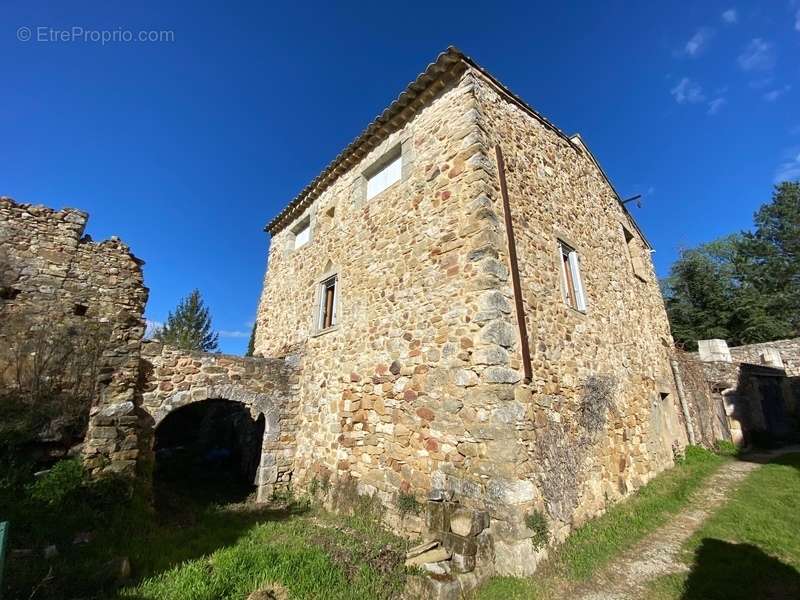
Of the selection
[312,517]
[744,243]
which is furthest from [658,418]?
[744,243]

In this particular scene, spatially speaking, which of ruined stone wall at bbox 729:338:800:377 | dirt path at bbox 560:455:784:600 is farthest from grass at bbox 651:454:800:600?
ruined stone wall at bbox 729:338:800:377

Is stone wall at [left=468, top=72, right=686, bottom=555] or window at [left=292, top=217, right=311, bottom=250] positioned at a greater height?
window at [left=292, top=217, right=311, bottom=250]

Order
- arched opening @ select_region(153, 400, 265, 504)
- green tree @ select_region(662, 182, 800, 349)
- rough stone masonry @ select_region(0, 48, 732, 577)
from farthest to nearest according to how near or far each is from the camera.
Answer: green tree @ select_region(662, 182, 800, 349)
arched opening @ select_region(153, 400, 265, 504)
rough stone masonry @ select_region(0, 48, 732, 577)

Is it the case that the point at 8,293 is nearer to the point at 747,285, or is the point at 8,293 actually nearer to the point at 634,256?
the point at 634,256

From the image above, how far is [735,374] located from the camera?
12.5 meters

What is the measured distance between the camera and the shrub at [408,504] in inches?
195

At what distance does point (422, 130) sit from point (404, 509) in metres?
6.32

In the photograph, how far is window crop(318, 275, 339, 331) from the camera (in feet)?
27.3

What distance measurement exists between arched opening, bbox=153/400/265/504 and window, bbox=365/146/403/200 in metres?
6.31

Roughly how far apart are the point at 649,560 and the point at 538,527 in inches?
65.3

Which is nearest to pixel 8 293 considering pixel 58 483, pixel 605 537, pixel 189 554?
pixel 58 483

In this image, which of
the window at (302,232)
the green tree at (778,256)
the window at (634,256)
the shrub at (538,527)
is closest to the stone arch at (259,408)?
the window at (302,232)

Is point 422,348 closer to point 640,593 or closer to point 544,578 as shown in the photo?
point 544,578

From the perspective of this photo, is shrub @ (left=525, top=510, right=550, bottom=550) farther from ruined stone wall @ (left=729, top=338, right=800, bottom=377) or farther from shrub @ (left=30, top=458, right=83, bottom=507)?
ruined stone wall @ (left=729, top=338, right=800, bottom=377)
